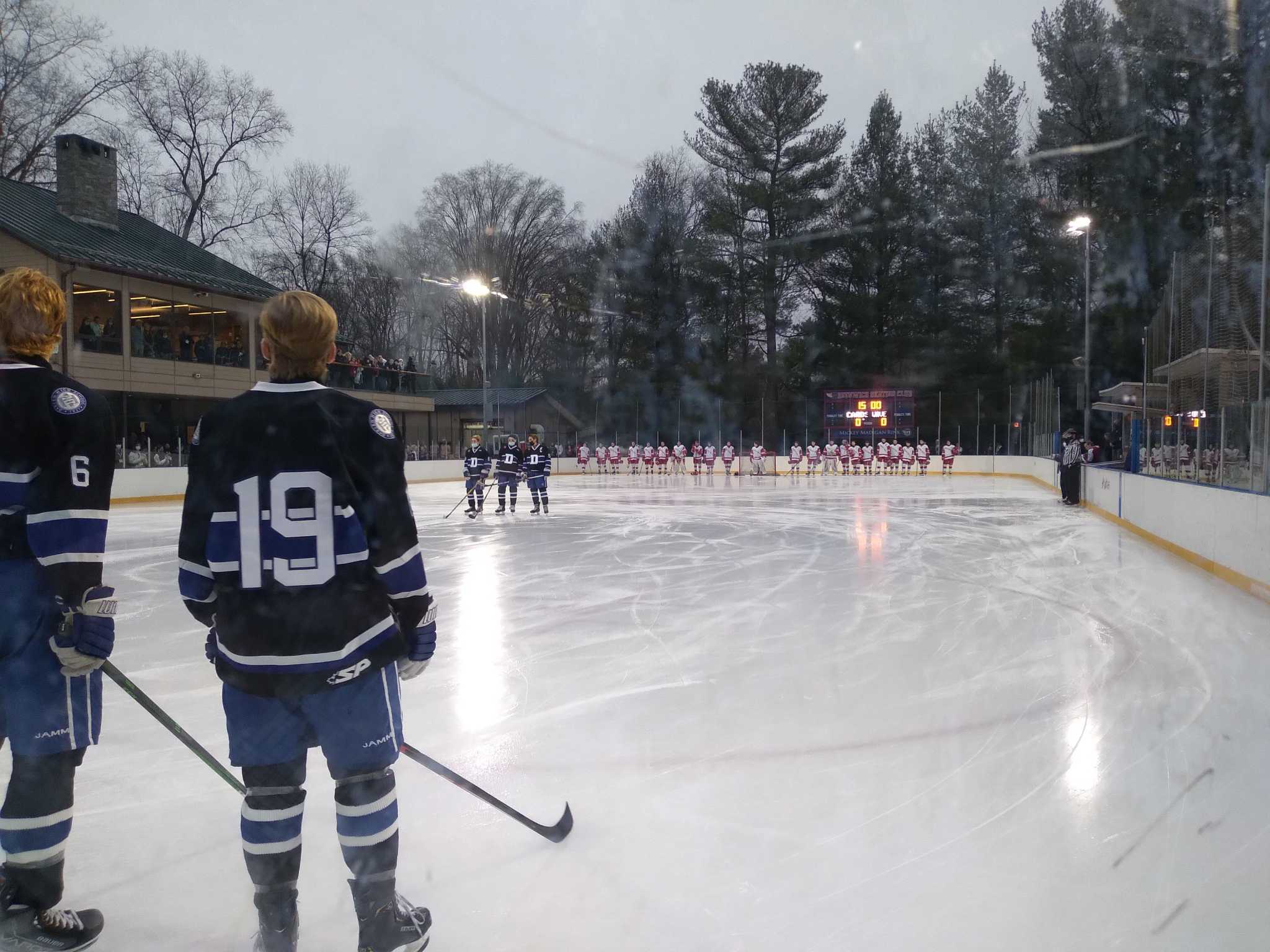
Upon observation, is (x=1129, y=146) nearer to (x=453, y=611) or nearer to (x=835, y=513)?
(x=835, y=513)

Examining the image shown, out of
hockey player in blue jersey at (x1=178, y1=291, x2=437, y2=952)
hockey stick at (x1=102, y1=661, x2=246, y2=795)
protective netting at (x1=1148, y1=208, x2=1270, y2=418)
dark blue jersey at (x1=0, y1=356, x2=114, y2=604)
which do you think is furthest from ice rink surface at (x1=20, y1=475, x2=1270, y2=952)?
protective netting at (x1=1148, y1=208, x2=1270, y2=418)

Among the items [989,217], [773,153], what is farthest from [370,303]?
[989,217]

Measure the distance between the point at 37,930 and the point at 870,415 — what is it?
94.7 ft

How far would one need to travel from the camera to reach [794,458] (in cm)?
2942

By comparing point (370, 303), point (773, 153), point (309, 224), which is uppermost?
point (773, 153)

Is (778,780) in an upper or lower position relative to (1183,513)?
lower

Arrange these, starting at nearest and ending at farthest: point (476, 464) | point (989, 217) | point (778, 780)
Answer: point (778, 780) < point (476, 464) < point (989, 217)

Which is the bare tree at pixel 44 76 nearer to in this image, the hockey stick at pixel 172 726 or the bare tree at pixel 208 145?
the bare tree at pixel 208 145

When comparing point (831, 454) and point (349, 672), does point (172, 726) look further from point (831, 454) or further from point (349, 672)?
point (831, 454)

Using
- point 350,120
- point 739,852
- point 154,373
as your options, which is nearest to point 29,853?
point 739,852

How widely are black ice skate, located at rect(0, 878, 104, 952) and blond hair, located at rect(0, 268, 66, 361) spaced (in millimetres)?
1124

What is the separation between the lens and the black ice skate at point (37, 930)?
200 cm

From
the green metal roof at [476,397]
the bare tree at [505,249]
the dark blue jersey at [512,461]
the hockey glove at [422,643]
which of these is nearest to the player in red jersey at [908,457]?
the green metal roof at [476,397]

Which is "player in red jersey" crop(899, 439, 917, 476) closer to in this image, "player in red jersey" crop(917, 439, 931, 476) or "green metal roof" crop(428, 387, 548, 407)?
"player in red jersey" crop(917, 439, 931, 476)
